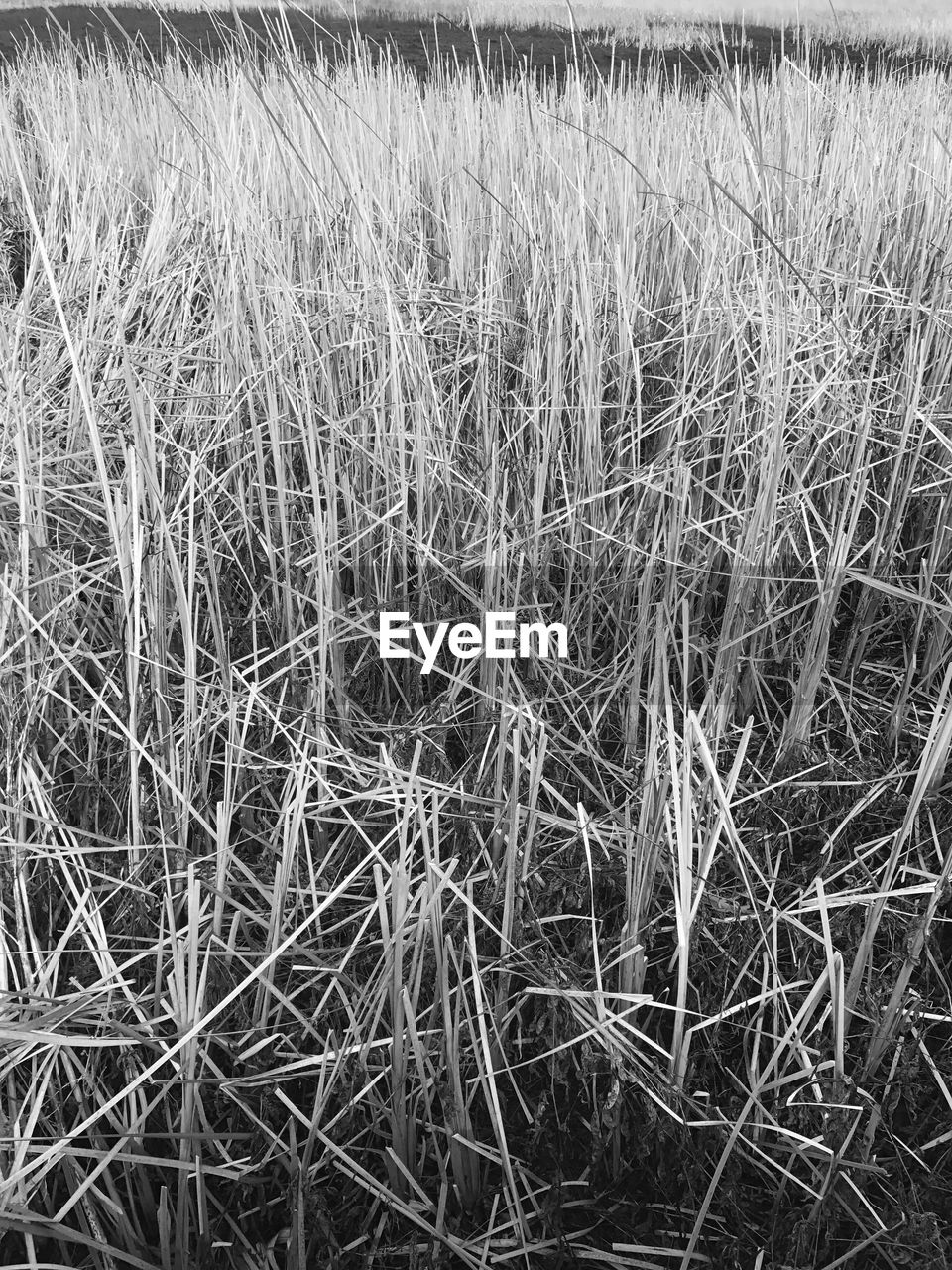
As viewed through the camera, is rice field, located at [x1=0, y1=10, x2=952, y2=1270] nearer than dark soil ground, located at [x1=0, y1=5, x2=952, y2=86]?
Yes

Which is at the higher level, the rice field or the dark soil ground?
the dark soil ground

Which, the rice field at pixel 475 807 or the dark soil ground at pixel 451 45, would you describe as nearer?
the rice field at pixel 475 807

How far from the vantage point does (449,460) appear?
980 mm

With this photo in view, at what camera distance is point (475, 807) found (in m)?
0.76

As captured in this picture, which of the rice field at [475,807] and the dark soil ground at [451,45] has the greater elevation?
the dark soil ground at [451,45]

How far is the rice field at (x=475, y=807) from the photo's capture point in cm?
56

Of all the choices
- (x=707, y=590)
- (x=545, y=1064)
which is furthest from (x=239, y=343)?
(x=545, y=1064)

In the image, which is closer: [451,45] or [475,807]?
[475,807]

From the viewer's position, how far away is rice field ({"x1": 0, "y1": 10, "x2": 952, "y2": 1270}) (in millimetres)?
562

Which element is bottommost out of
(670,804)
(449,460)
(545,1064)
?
(545,1064)

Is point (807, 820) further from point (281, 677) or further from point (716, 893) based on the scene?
point (281, 677)

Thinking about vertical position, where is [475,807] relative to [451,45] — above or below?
below

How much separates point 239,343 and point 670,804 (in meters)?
0.80

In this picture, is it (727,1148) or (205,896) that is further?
(205,896)
